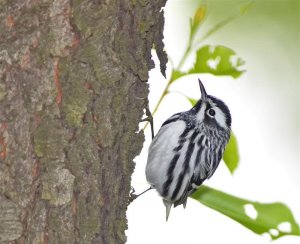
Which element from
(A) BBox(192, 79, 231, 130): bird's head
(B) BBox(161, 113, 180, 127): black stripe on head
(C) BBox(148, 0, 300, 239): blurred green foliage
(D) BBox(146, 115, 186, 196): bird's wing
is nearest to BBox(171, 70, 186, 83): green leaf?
(C) BBox(148, 0, 300, 239): blurred green foliage

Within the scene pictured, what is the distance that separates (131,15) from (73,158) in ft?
1.79

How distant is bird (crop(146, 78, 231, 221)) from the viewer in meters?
Result: 4.25

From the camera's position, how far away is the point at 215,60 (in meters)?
2.96

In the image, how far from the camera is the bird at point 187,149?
13.9 ft

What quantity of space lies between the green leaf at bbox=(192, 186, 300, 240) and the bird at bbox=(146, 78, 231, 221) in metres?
1.11

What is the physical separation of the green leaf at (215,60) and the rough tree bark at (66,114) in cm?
35

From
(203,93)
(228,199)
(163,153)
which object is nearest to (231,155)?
(228,199)

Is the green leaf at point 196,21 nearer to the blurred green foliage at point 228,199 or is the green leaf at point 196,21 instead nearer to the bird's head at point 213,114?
the blurred green foliage at point 228,199

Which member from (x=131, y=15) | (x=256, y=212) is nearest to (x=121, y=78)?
(x=131, y=15)

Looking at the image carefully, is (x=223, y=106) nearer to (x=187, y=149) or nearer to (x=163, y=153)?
(x=187, y=149)

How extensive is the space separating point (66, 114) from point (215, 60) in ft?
2.55

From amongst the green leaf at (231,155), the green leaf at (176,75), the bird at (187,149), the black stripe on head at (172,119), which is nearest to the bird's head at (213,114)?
the bird at (187,149)

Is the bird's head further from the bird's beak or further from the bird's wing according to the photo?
the bird's wing

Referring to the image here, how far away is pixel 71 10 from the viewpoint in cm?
244
